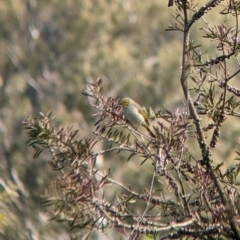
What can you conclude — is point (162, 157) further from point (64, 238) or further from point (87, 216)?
point (64, 238)

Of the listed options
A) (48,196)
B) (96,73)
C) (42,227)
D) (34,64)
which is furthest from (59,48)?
(48,196)

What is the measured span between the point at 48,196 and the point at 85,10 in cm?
1399

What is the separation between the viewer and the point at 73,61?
15102mm

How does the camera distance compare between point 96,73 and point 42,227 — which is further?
point 96,73

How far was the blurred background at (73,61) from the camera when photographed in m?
13.6

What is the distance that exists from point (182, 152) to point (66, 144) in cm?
30

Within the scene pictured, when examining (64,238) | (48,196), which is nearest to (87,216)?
(48,196)

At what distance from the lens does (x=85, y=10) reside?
15445 mm

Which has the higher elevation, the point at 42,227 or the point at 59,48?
the point at 59,48

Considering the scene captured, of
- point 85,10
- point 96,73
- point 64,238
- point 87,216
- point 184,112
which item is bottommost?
point 87,216

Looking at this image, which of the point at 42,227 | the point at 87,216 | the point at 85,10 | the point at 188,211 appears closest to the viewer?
the point at 188,211

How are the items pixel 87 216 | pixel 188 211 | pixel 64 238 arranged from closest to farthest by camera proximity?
pixel 188 211 → pixel 87 216 → pixel 64 238

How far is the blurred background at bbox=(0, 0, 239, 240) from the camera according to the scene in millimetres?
13648

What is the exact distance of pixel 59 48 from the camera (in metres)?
15.7
